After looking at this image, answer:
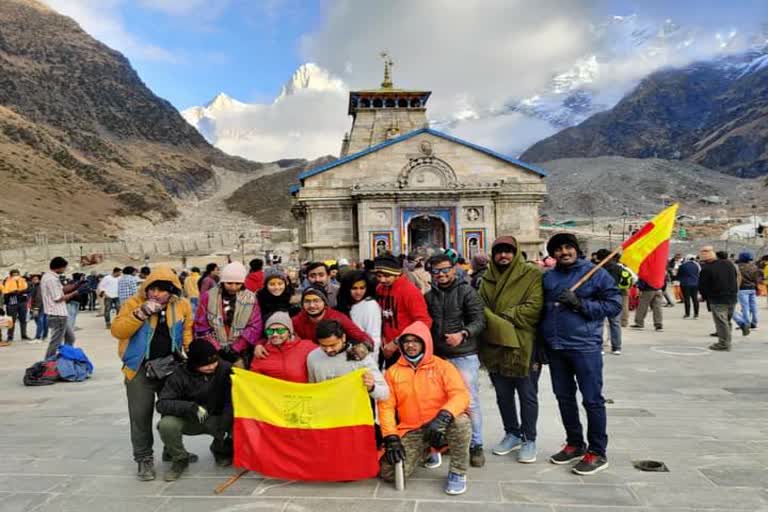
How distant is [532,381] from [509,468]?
2.47ft

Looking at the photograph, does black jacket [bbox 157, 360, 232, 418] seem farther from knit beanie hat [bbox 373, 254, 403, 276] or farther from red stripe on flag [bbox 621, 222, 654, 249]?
red stripe on flag [bbox 621, 222, 654, 249]

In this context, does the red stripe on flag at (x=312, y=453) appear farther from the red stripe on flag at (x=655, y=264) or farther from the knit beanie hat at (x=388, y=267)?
the red stripe on flag at (x=655, y=264)

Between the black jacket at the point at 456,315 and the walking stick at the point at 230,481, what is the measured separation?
1925 mm

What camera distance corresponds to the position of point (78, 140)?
3976 inches

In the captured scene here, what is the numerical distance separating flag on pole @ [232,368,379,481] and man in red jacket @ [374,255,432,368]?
692 millimetres

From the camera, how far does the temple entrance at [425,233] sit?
28.1 meters

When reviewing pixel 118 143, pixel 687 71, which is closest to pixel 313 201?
pixel 118 143

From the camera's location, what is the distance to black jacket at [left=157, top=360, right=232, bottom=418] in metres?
5.02

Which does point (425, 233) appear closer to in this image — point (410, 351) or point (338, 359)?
point (338, 359)

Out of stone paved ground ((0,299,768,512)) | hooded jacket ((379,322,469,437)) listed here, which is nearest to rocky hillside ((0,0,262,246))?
stone paved ground ((0,299,768,512))

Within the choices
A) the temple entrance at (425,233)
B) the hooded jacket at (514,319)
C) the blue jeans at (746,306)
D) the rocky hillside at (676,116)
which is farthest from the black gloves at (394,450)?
the rocky hillside at (676,116)

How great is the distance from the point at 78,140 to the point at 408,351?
110866 millimetres

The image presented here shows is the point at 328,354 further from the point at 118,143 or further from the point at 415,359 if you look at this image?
the point at 118,143

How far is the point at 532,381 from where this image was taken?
5.25 metres
